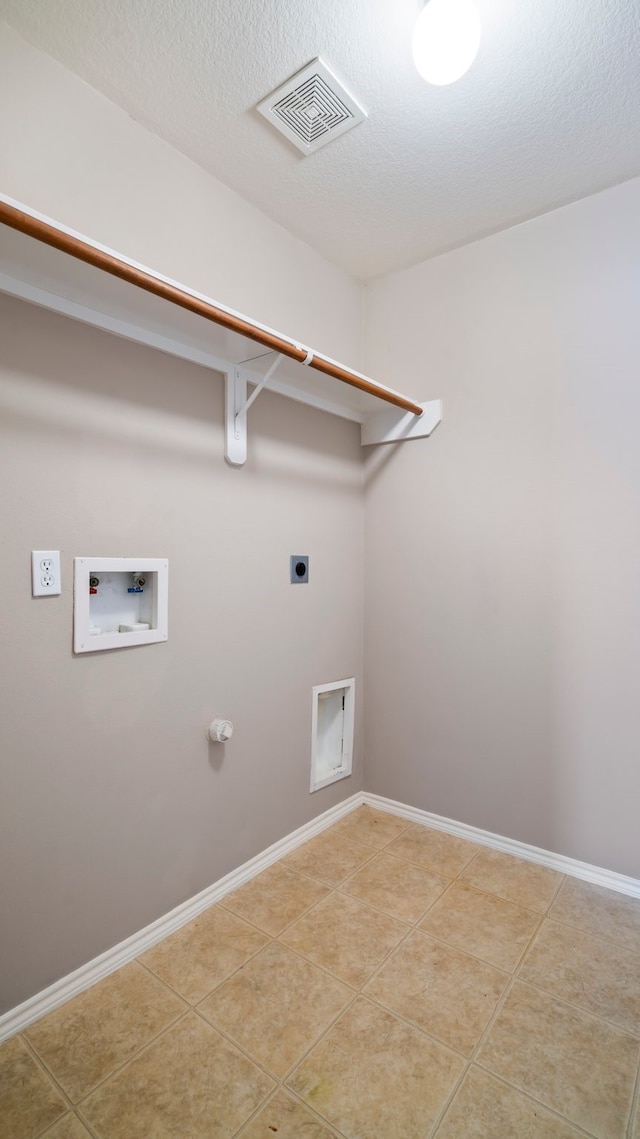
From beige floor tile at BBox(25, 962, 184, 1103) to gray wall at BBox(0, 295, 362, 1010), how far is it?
99mm

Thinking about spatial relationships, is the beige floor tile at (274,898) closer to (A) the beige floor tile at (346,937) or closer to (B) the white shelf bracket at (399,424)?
(A) the beige floor tile at (346,937)

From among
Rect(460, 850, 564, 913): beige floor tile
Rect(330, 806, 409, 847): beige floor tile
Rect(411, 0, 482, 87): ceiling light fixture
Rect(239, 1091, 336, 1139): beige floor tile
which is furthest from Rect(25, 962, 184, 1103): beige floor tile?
Rect(411, 0, 482, 87): ceiling light fixture

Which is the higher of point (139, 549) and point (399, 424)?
point (399, 424)

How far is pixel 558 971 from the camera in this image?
1.45 m

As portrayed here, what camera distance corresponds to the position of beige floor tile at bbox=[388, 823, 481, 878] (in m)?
1.95

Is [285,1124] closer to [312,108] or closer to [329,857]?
[329,857]

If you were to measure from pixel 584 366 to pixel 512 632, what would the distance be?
1001 millimetres

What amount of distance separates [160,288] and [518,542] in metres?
1.49

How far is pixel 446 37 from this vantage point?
3.71 ft

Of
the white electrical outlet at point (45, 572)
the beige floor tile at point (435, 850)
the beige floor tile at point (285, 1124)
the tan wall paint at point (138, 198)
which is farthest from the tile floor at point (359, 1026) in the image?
the tan wall paint at point (138, 198)

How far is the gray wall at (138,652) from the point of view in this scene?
50.5 inches

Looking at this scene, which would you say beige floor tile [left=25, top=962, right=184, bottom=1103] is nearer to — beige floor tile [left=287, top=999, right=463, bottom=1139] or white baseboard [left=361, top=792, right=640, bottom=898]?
beige floor tile [left=287, top=999, right=463, bottom=1139]

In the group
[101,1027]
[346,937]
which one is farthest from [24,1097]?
[346,937]

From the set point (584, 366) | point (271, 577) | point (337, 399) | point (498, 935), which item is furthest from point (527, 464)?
point (498, 935)
